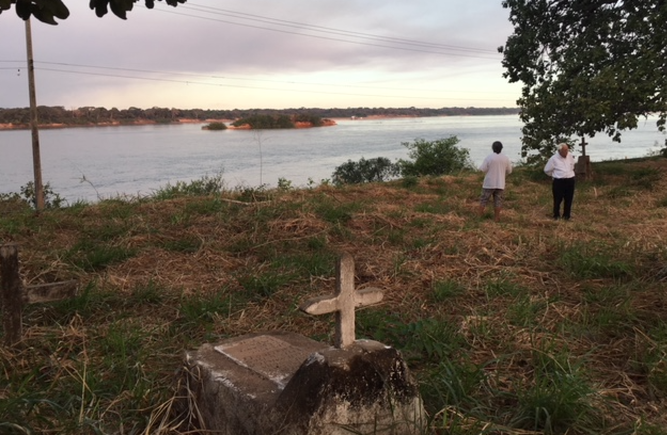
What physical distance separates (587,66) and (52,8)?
47.0 feet

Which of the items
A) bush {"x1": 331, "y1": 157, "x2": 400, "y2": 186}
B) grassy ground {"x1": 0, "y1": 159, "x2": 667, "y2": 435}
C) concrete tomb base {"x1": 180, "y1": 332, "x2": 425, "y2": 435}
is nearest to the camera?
concrete tomb base {"x1": 180, "y1": 332, "x2": 425, "y2": 435}

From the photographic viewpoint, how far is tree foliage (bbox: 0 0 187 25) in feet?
10.7

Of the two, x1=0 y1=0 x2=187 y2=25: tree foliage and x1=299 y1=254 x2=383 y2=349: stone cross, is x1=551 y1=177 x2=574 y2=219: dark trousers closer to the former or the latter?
x1=0 y1=0 x2=187 y2=25: tree foliage

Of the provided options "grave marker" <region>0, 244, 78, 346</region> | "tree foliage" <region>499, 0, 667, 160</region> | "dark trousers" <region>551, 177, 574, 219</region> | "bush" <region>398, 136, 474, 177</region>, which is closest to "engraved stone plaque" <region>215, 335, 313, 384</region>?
"grave marker" <region>0, 244, 78, 346</region>

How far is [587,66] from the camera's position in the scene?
47.3 feet

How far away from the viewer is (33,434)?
2.43m

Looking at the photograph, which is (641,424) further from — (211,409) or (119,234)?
(119,234)

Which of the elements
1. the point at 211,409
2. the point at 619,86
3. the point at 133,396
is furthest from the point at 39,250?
the point at 619,86

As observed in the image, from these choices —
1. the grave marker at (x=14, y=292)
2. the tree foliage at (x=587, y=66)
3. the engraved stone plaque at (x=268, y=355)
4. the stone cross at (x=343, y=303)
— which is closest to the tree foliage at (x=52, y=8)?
the grave marker at (x=14, y=292)

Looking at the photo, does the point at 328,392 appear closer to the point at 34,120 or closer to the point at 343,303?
the point at 343,303

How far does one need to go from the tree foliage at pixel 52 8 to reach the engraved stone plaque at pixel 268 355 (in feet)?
7.44

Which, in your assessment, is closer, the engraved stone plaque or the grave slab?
the grave slab

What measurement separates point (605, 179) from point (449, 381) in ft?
45.2

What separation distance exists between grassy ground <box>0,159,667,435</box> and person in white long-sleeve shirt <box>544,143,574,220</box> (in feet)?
1.97
